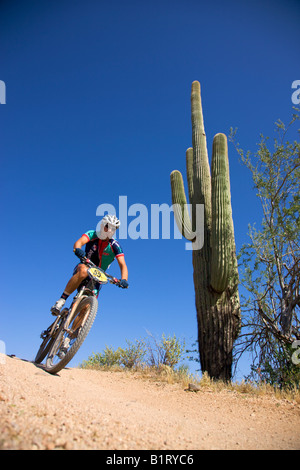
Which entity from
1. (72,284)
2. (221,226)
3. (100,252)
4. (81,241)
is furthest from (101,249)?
(221,226)

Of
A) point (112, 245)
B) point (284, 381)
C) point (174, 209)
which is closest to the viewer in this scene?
point (112, 245)

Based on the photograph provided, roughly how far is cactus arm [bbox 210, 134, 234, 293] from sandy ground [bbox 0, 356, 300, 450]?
292 centimetres

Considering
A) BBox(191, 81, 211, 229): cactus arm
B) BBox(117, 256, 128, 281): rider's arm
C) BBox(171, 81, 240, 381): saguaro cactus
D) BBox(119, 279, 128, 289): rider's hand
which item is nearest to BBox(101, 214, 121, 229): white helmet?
BBox(117, 256, 128, 281): rider's arm

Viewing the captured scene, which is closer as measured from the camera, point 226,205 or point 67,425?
point 67,425

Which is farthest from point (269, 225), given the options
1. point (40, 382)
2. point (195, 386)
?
point (40, 382)

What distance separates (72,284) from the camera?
5086 millimetres

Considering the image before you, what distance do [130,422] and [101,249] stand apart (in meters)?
3.31

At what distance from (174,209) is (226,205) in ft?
6.05

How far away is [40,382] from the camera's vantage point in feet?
12.6

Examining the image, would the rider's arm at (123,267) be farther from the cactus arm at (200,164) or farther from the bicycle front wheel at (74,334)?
the cactus arm at (200,164)

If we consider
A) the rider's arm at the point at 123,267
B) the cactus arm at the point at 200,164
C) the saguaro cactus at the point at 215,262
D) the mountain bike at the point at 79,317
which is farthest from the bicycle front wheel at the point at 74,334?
the cactus arm at the point at 200,164

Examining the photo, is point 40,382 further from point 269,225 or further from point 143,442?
point 269,225

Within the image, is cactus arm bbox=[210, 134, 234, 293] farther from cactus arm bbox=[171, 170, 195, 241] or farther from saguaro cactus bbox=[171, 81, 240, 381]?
cactus arm bbox=[171, 170, 195, 241]

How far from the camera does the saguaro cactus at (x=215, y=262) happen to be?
7320 millimetres
